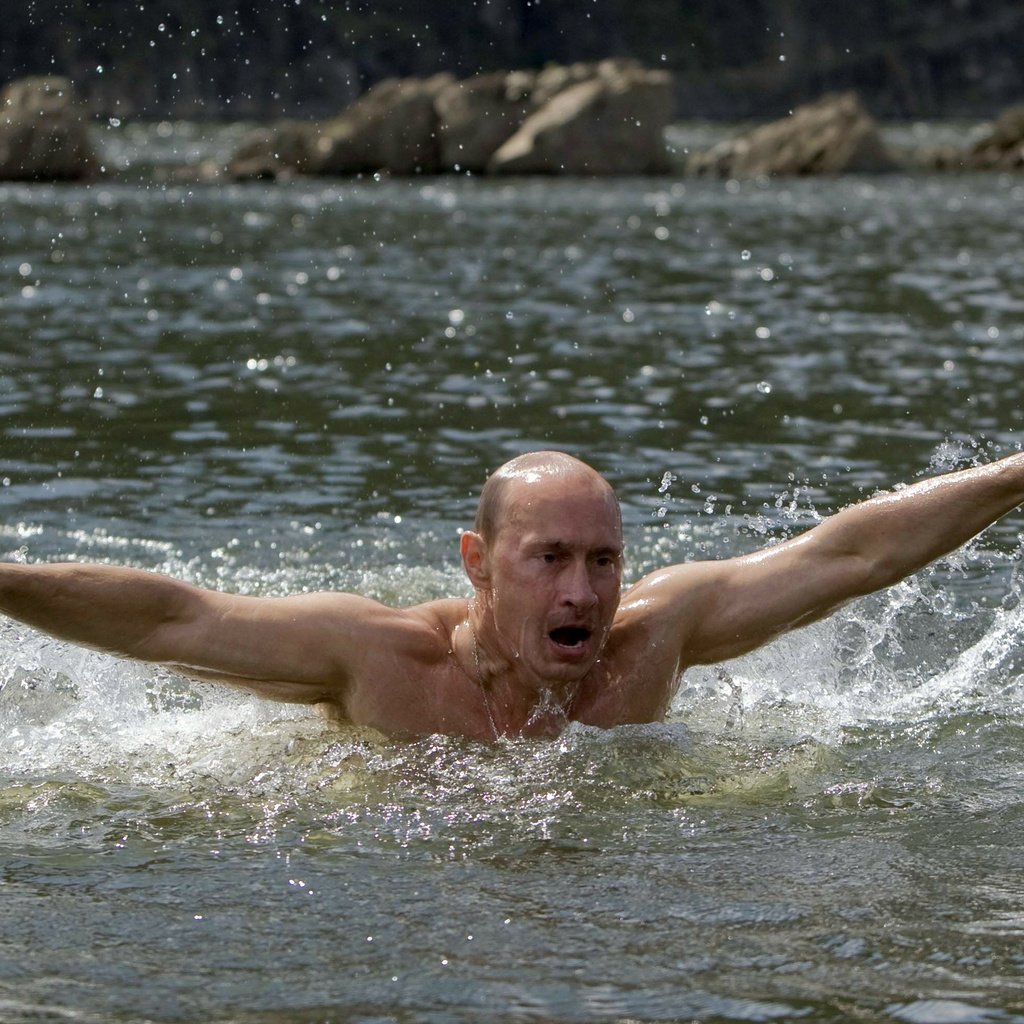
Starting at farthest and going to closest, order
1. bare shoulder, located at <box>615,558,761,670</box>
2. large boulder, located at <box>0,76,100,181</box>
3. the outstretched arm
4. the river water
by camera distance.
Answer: large boulder, located at <box>0,76,100,181</box> < bare shoulder, located at <box>615,558,761,670</box> < the outstretched arm < the river water

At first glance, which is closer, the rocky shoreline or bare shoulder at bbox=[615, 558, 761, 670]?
bare shoulder at bbox=[615, 558, 761, 670]

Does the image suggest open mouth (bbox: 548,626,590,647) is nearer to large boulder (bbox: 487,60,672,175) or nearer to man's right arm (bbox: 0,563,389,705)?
man's right arm (bbox: 0,563,389,705)

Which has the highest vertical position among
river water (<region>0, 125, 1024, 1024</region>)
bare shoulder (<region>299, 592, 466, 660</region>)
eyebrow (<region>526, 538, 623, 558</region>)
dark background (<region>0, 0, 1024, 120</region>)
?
dark background (<region>0, 0, 1024, 120</region>)

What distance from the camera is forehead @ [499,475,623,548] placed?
5.84 meters

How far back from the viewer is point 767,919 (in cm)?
541

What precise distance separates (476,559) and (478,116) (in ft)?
168

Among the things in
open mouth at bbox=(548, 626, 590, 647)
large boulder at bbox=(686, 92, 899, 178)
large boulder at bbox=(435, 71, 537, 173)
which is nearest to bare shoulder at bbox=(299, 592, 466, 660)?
open mouth at bbox=(548, 626, 590, 647)

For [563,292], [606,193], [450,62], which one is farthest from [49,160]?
[450,62]

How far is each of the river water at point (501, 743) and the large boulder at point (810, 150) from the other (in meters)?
31.5

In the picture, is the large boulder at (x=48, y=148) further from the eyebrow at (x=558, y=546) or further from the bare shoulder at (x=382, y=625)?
the eyebrow at (x=558, y=546)

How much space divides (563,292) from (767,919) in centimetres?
2068

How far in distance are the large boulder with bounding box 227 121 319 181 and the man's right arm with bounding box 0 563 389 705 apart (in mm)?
47846

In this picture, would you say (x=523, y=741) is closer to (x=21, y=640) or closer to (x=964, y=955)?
(x=964, y=955)

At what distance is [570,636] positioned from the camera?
5.98 m
